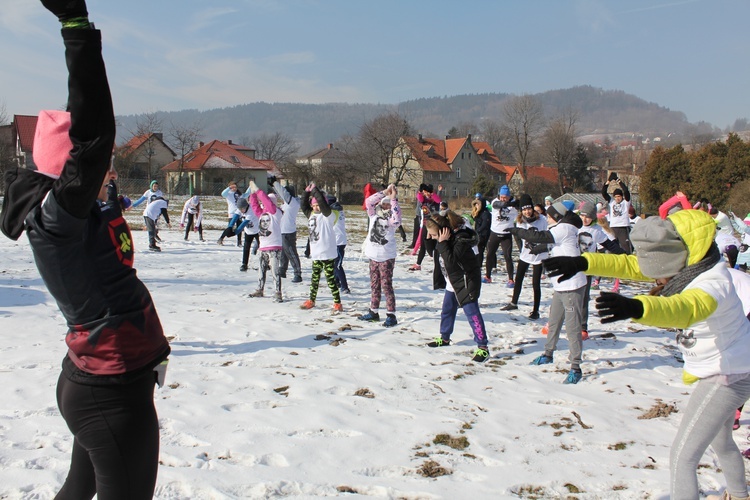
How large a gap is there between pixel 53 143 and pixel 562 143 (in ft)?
223

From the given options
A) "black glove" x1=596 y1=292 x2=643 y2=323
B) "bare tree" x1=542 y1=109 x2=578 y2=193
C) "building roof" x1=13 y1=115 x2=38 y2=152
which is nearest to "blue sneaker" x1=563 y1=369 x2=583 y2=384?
"black glove" x1=596 y1=292 x2=643 y2=323

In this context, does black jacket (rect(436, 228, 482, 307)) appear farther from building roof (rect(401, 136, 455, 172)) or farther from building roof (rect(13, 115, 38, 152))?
building roof (rect(401, 136, 455, 172))

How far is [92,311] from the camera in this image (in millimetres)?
2230

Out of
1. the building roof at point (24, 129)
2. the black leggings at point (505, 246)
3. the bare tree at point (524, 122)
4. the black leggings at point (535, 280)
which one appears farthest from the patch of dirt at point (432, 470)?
the bare tree at point (524, 122)

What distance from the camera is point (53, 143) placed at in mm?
2199

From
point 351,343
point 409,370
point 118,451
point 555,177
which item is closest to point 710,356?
point 118,451

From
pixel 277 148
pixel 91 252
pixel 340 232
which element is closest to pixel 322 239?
pixel 340 232

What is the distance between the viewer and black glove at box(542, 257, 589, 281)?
311cm

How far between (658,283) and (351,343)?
15.0ft

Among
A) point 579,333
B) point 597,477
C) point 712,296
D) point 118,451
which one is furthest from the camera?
point 579,333

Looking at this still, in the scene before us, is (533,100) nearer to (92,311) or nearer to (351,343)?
(351,343)

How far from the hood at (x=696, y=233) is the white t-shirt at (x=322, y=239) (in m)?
6.51

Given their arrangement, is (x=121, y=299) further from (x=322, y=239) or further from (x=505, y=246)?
(x=505, y=246)

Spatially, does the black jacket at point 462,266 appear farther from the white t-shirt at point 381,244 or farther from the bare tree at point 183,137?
the bare tree at point 183,137
